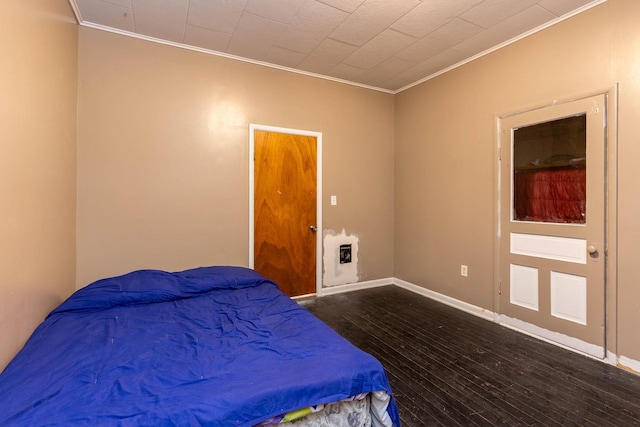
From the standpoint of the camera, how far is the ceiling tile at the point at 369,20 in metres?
2.47

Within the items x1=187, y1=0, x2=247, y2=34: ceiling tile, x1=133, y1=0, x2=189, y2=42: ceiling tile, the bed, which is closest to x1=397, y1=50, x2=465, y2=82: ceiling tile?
x1=187, y1=0, x2=247, y2=34: ceiling tile

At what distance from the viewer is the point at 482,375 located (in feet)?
7.18

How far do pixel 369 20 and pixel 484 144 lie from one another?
175 cm

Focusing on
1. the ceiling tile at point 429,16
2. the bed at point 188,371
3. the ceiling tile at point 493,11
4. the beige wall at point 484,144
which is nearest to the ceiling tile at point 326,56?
the ceiling tile at point 429,16

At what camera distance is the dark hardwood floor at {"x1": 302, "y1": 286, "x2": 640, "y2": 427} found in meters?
1.80

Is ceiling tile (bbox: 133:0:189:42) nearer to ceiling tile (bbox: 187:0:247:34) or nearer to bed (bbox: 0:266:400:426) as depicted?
ceiling tile (bbox: 187:0:247:34)

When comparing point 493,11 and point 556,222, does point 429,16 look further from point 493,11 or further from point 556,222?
point 556,222

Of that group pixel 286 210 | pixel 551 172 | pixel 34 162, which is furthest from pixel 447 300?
pixel 34 162

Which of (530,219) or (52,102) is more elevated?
(52,102)

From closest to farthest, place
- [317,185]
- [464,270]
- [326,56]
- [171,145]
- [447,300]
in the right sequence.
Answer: [171,145]
[326,56]
[464,270]
[447,300]
[317,185]

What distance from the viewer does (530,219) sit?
289cm

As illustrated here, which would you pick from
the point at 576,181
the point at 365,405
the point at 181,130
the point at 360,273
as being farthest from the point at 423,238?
the point at 181,130

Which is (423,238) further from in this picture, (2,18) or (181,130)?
(2,18)

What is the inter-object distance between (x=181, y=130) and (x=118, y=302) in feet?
5.86
